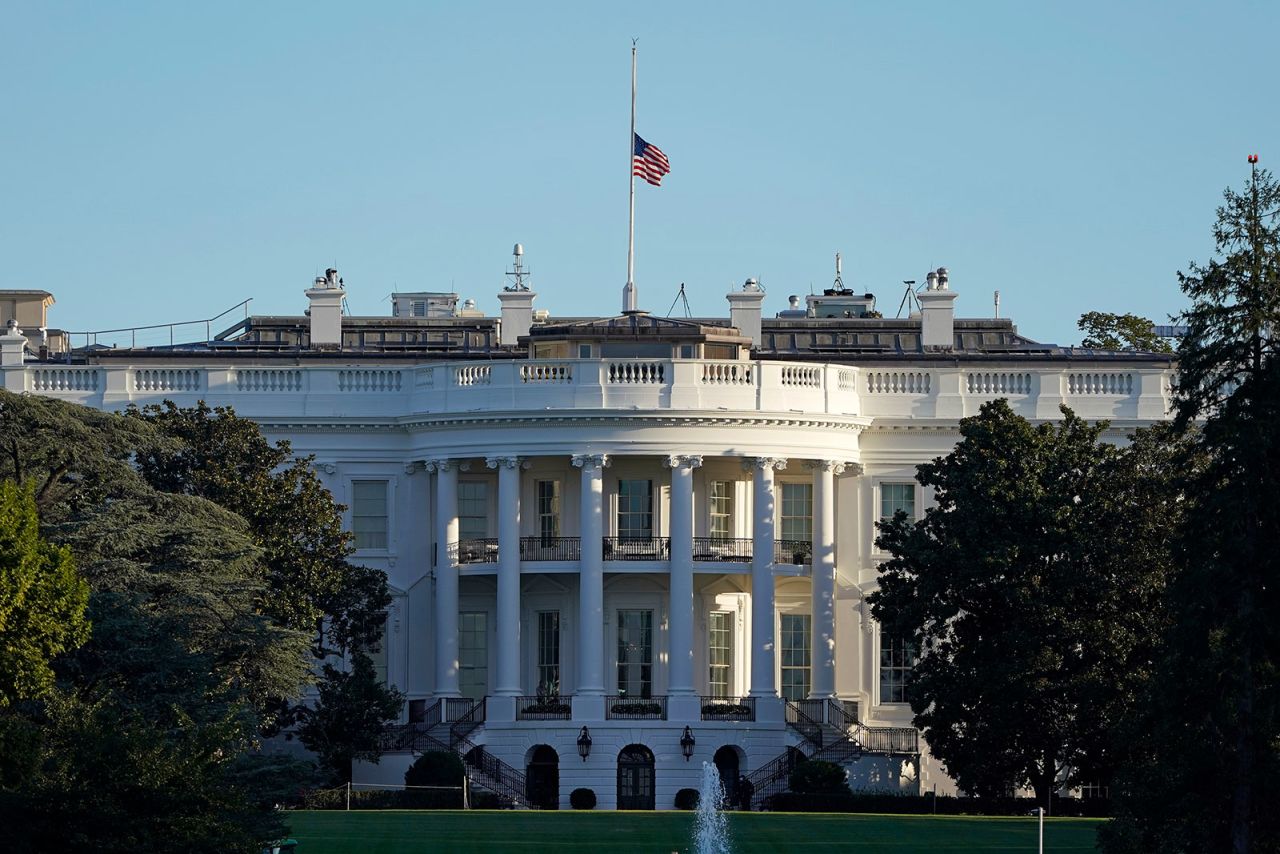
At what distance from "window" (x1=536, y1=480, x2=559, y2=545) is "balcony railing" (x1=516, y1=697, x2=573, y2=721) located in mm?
4768

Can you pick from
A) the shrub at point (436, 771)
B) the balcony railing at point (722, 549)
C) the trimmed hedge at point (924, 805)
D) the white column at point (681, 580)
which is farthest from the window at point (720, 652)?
the shrub at point (436, 771)

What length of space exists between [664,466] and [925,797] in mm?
12211

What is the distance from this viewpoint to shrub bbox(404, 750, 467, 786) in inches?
2911

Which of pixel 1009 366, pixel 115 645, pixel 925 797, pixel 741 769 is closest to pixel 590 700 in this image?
pixel 741 769

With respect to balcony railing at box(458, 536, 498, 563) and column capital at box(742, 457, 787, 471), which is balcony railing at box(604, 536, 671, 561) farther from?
balcony railing at box(458, 536, 498, 563)

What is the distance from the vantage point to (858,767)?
3000 inches

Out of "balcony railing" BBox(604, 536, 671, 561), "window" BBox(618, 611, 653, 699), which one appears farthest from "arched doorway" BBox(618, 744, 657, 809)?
"balcony railing" BBox(604, 536, 671, 561)

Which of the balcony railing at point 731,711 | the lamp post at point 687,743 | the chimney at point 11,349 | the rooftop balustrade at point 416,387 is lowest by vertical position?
the lamp post at point 687,743

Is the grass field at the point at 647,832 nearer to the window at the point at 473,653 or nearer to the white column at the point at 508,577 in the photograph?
the white column at the point at 508,577

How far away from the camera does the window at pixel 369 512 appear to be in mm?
81812

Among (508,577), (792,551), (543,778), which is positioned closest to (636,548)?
(508,577)

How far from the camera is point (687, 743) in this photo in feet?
251

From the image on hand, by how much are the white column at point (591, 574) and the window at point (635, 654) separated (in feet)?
6.95

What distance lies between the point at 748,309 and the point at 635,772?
1585cm
